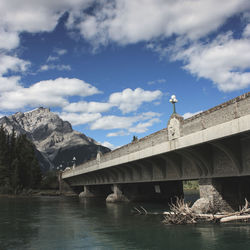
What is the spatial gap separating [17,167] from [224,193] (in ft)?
205

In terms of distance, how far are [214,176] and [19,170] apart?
6453 cm

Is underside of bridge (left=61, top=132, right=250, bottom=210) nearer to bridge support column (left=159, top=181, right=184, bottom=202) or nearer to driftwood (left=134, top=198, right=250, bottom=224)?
driftwood (left=134, top=198, right=250, bottom=224)

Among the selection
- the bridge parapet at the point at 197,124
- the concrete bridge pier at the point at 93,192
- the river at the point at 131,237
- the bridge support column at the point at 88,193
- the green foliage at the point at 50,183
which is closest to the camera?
the river at the point at 131,237

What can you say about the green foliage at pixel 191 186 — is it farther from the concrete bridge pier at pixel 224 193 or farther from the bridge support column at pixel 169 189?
the concrete bridge pier at pixel 224 193

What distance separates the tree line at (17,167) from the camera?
7075 centimetres

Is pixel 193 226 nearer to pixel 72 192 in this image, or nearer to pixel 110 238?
pixel 110 238

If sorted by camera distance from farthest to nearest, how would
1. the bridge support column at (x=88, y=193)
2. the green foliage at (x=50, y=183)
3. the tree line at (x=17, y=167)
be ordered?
1. the green foliage at (x=50, y=183)
2. the tree line at (x=17, y=167)
3. the bridge support column at (x=88, y=193)

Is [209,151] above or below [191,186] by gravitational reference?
above

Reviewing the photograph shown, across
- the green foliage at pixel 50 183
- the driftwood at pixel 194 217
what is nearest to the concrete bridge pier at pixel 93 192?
the green foliage at pixel 50 183

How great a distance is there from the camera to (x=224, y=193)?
66.2 ft

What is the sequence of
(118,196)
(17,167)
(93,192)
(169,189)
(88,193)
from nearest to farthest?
(169,189), (118,196), (88,193), (93,192), (17,167)

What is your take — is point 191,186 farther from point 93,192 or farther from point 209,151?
point 209,151

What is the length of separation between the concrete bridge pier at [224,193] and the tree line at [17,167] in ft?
193

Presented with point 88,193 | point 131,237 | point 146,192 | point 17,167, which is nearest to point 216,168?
point 131,237
